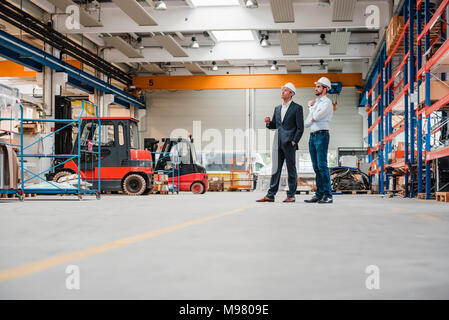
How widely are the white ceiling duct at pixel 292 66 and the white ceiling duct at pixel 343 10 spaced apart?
7.82 meters

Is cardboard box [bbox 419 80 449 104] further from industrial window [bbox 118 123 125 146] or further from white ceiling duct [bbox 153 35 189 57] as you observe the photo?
white ceiling duct [bbox 153 35 189 57]

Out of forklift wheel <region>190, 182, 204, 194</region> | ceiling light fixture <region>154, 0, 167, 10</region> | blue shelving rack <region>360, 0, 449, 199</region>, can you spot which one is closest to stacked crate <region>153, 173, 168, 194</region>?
forklift wheel <region>190, 182, 204, 194</region>

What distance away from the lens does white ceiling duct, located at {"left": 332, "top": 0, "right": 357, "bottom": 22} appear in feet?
48.1

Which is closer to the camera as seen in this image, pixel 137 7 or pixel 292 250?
pixel 292 250

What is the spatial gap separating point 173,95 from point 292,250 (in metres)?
25.0

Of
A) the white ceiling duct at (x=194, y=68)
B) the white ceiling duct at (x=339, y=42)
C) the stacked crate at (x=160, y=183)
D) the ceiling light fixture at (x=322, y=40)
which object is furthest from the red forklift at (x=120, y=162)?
the white ceiling duct at (x=194, y=68)

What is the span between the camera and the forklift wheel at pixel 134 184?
1380 centimetres

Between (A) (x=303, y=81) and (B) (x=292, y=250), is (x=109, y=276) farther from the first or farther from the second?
(A) (x=303, y=81)

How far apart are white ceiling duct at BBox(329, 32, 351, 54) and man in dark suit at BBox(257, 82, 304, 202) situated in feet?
39.4

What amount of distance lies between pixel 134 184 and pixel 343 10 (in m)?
8.28

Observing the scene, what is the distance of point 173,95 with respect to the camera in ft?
88.0

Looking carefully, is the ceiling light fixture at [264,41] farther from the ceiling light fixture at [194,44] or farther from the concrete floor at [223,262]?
the concrete floor at [223,262]
